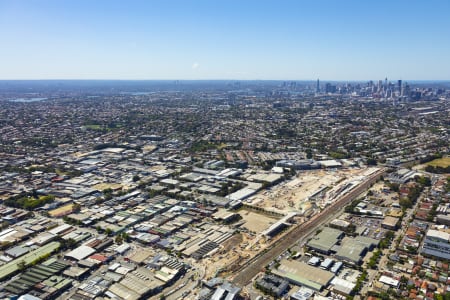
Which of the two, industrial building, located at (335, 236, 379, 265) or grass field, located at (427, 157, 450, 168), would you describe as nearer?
industrial building, located at (335, 236, 379, 265)

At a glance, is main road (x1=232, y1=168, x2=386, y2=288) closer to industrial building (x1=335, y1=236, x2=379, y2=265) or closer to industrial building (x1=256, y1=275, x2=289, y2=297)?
industrial building (x1=256, y1=275, x2=289, y2=297)

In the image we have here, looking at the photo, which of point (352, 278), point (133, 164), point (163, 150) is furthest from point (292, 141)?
point (352, 278)

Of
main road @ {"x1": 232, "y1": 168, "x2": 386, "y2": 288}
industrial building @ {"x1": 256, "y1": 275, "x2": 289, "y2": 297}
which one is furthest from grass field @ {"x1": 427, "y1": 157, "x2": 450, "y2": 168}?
industrial building @ {"x1": 256, "y1": 275, "x2": 289, "y2": 297}

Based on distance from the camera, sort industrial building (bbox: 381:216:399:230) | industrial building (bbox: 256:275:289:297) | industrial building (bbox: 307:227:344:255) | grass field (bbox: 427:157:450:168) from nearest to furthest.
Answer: industrial building (bbox: 256:275:289:297) → industrial building (bbox: 307:227:344:255) → industrial building (bbox: 381:216:399:230) → grass field (bbox: 427:157:450:168)

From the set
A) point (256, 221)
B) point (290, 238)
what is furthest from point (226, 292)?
point (256, 221)

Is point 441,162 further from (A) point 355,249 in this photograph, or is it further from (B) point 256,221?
(B) point 256,221

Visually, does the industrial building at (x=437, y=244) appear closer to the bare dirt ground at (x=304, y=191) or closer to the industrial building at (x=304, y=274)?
the industrial building at (x=304, y=274)
